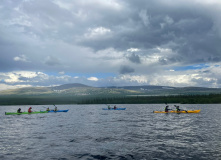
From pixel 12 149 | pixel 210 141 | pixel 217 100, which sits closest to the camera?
pixel 12 149

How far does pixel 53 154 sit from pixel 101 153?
226 inches

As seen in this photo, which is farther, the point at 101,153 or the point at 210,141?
the point at 210,141

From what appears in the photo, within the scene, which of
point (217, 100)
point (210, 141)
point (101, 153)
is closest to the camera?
point (101, 153)

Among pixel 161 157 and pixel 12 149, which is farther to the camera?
pixel 12 149

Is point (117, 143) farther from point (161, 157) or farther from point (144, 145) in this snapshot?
point (161, 157)

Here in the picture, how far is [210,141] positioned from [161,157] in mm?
11460

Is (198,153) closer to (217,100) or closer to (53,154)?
(53,154)

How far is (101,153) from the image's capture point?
25375 mm

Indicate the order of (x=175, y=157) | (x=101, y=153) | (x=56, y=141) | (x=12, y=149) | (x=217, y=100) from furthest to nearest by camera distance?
1. (x=217, y=100)
2. (x=56, y=141)
3. (x=12, y=149)
4. (x=101, y=153)
5. (x=175, y=157)

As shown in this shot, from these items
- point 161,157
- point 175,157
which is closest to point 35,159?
point 161,157

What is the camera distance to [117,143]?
30.8 metres

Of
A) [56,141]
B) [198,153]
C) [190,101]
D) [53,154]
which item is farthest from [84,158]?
[190,101]

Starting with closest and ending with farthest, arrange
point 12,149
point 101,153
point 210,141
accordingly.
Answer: point 101,153, point 12,149, point 210,141

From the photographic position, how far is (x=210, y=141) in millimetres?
30719
